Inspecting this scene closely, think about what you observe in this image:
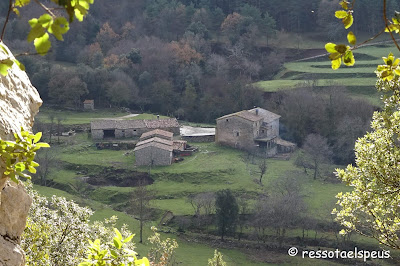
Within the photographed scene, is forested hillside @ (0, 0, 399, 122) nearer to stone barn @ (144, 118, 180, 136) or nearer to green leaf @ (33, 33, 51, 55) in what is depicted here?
stone barn @ (144, 118, 180, 136)

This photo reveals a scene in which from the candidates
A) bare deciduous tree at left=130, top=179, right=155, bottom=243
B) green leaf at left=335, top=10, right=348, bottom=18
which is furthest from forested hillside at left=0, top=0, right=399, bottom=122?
green leaf at left=335, top=10, right=348, bottom=18

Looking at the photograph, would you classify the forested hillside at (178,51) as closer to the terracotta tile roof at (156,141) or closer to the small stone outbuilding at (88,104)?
the small stone outbuilding at (88,104)

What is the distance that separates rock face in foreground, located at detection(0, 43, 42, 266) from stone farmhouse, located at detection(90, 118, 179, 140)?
135ft

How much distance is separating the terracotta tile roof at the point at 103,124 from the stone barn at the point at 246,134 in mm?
8771

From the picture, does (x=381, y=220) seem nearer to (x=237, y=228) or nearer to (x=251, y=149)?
(x=237, y=228)

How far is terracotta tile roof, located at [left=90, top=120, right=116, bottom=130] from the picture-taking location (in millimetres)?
46744

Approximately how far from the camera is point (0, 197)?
16.9ft

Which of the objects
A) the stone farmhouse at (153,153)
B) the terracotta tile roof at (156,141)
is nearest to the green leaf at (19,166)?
the stone farmhouse at (153,153)

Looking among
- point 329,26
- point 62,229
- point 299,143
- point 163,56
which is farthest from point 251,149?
point 62,229

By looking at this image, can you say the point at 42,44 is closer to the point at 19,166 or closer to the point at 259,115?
the point at 19,166

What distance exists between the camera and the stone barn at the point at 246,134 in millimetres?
45031

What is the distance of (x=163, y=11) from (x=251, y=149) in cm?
2977

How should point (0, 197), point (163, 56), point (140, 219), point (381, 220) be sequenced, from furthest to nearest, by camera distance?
point (163, 56)
point (140, 219)
point (381, 220)
point (0, 197)

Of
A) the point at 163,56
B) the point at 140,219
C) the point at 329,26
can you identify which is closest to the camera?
the point at 140,219
